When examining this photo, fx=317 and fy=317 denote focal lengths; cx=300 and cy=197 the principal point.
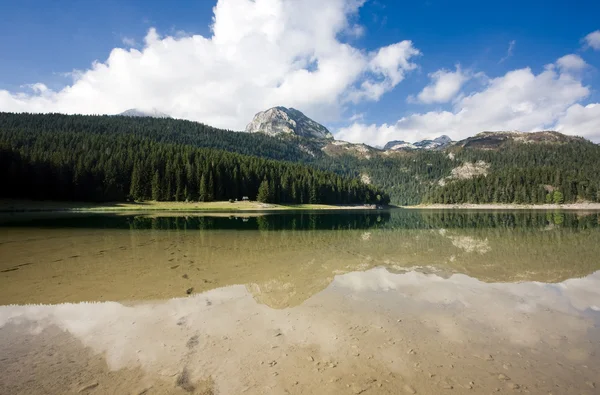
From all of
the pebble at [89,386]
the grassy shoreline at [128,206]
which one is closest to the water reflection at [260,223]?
the grassy shoreline at [128,206]

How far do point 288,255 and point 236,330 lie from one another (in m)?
12.2

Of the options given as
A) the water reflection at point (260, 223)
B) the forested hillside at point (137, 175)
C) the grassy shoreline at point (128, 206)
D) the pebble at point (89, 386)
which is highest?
the forested hillside at point (137, 175)

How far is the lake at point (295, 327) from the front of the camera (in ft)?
20.8

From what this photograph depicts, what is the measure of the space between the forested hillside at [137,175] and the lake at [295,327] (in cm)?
10046

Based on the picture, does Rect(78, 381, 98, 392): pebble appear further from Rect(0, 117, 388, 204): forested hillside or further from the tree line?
the tree line

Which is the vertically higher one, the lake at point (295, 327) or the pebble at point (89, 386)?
the pebble at point (89, 386)

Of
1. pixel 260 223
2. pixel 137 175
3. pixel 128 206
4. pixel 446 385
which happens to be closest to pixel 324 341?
pixel 446 385

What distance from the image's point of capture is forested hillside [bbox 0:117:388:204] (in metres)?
97.6

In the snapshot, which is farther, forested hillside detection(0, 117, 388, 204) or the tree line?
the tree line

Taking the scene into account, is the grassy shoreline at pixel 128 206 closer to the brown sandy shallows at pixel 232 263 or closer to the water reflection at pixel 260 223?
the water reflection at pixel 260 223

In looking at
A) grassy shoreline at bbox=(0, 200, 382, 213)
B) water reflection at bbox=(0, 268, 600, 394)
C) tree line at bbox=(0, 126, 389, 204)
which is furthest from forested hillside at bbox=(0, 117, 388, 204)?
water reflection at bbox=(0, 268, 600, 394)

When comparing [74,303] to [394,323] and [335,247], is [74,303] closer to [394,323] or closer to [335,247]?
[394,323]

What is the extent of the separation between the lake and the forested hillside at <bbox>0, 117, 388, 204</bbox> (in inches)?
3955

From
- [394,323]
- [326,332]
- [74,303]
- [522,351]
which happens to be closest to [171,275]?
[74,303]
